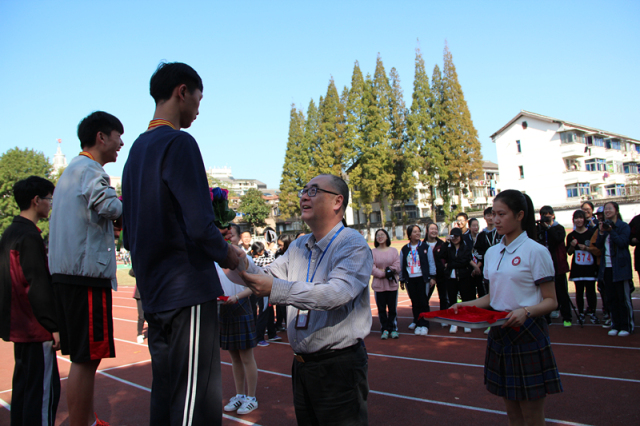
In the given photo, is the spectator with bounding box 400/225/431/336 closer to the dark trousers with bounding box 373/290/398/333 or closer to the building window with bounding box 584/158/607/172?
the dark trousers with bounding box 373/290/398/333

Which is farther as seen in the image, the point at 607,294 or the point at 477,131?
the point at 477,131

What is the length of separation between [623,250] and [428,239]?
3532mm

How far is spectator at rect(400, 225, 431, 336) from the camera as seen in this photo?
868 cm

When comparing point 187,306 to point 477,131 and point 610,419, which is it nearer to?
point 610,419

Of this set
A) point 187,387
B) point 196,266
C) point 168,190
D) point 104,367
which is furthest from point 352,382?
point 104,367

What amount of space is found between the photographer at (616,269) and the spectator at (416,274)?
10.3ft

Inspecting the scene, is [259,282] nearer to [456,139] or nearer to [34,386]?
[34,386]

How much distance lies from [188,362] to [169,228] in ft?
1.95

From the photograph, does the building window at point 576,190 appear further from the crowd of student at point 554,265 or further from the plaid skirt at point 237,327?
the plaid skirt at point 237,327

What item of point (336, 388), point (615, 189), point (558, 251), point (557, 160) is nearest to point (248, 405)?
point (336, 388)

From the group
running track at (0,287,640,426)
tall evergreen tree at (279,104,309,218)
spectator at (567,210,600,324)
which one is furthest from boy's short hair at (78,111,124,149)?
tall evergreen tree at (279,104,309,218)

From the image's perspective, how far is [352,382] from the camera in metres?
2.21

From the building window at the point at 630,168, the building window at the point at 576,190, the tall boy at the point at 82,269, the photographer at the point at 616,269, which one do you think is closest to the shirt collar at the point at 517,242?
the tall boy at the point at 82,269

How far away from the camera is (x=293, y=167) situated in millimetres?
49781
